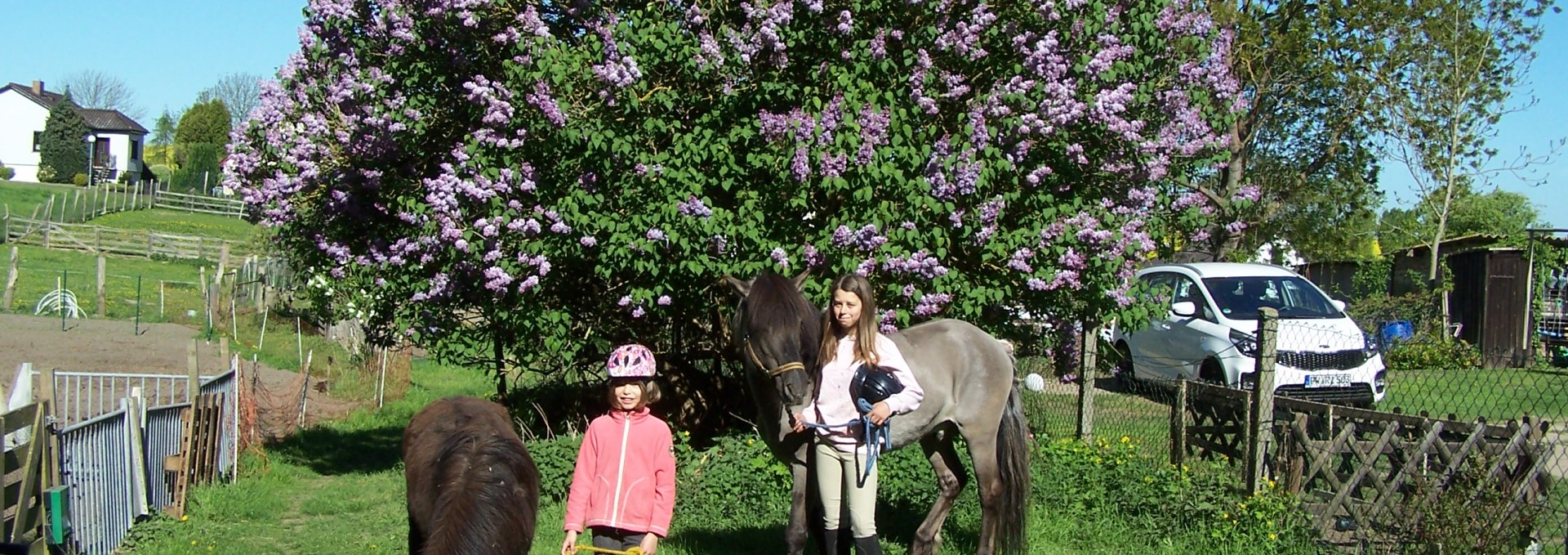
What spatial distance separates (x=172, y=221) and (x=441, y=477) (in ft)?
171

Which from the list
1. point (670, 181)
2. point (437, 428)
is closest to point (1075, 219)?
point (670, 181)

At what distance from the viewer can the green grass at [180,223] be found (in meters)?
47.3

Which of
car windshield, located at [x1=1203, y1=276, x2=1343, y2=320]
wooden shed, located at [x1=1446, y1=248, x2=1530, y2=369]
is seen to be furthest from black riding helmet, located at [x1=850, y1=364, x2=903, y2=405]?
wooden shed, located at [x1=1446, y1=248, x2=1530, y2=369]

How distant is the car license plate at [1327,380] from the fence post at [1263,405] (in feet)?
18.2

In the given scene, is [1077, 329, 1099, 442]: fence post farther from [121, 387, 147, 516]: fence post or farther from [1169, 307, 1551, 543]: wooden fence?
[121, 387, 147, 516]: fence post

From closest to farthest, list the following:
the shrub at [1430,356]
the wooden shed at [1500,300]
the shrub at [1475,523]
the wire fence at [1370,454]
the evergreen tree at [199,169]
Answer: the shrub at [1475,523] < the wire fence at [1370,454] < the shrub at [1430,356] < the wooden shed at [1500,300] < the evergreen tree at [199,169]

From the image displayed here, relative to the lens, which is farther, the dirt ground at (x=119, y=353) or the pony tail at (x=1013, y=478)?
the dirt ground at (x=119, y=353)

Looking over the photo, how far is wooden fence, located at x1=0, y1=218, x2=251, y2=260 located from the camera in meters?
39.5

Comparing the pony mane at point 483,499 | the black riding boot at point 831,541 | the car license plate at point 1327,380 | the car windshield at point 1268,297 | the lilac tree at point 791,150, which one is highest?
the lilac tree at point 791,150

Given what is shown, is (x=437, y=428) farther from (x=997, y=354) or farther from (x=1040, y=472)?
(x=1040, y=472)

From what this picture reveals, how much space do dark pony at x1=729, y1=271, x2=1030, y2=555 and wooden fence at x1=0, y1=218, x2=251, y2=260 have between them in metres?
37.2

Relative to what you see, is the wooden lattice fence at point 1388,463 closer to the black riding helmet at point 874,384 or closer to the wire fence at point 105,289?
the black riding helmet at point 874,384

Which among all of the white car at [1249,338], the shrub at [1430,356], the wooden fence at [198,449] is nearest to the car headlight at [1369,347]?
the white car at [1249,338]

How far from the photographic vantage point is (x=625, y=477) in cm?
485
